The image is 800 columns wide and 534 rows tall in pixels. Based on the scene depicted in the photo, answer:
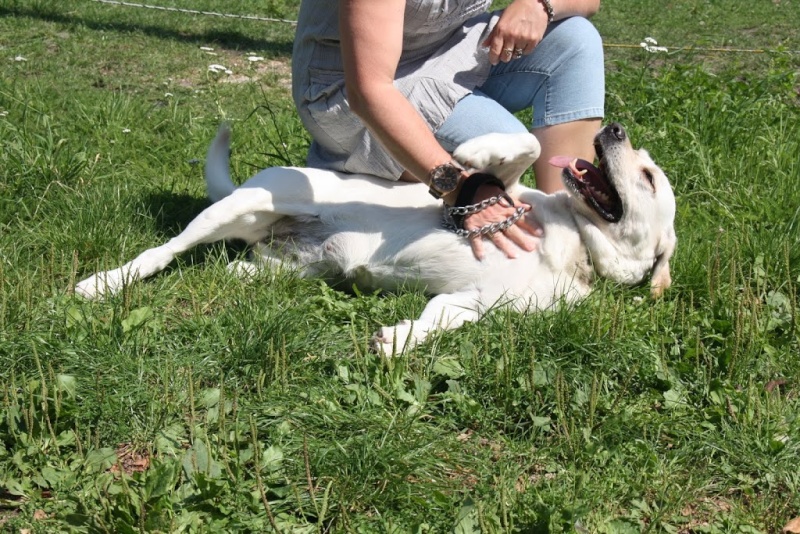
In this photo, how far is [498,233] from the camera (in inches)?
127

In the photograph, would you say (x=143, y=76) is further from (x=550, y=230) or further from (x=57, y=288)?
(x=550, y=230)

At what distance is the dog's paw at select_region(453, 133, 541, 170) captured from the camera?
3.13 meters

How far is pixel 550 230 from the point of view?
3.28 meters

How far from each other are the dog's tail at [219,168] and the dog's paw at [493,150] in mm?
1141

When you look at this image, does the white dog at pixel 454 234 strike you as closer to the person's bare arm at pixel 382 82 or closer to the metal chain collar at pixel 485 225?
the metal chain collar at pixel 485 225

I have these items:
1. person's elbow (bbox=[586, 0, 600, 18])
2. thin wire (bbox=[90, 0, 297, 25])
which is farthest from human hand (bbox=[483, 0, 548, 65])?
thin wire (bbox=[90, 0, 297, 25])

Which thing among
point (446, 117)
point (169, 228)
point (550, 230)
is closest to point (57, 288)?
point (169, 228)

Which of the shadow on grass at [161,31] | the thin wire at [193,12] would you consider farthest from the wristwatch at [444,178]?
the thin wire at [193,12]

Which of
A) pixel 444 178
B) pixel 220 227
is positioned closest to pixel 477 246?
pixel 444 178

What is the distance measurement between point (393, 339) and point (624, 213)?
1.07 meters

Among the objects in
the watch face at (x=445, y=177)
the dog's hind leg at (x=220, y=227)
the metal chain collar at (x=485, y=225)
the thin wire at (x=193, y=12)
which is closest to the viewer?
the watch face at (x=445, y=177)

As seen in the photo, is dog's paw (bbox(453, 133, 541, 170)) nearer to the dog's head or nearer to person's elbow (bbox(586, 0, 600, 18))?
the dog's head

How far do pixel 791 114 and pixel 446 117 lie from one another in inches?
112

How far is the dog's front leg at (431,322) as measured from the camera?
277 cm
